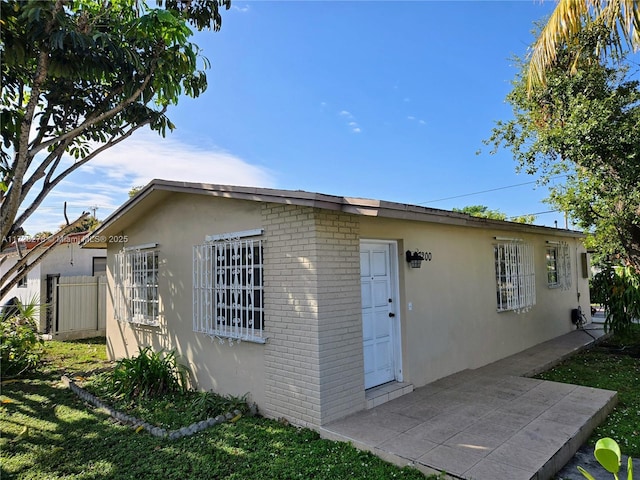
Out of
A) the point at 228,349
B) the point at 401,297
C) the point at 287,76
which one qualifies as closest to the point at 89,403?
the point at 228,349

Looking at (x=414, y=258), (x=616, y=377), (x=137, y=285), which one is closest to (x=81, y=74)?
(x=137, y=285)

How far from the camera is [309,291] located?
534 centimetres

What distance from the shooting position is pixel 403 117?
15797mm

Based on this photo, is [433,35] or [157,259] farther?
[433,35]

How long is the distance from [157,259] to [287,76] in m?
5.86

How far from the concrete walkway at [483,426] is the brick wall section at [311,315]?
487 mm

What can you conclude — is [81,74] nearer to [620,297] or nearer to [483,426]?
[483,426]

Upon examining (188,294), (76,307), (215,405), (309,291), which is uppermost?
(309,291)

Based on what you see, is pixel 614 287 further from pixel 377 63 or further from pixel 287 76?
pixel 287 76

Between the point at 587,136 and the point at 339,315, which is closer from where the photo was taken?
the point at 339,315

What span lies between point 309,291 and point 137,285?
18.4 feet

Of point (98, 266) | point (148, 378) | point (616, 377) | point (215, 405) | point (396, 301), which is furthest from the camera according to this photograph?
point (98, 266)

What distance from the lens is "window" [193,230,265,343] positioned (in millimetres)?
6184

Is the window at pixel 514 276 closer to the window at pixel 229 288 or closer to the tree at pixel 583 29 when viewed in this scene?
the tree at pixel 583 29
